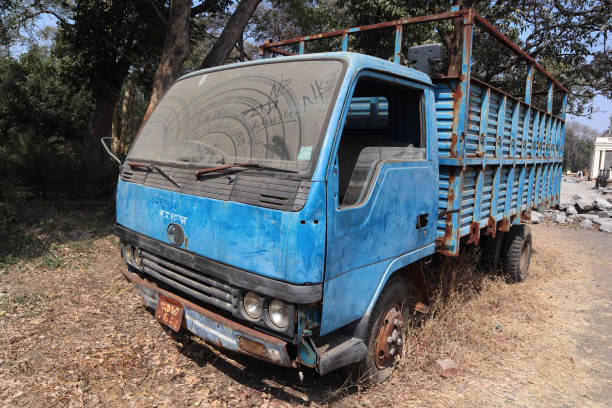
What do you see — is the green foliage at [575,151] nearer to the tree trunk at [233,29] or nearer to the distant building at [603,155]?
the distant building at [603,155]

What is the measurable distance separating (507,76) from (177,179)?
14121 millimetres

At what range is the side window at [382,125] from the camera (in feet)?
11.3

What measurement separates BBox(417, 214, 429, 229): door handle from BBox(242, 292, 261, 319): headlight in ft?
4.84

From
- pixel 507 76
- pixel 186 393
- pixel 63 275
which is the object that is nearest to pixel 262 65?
pixel 186 393

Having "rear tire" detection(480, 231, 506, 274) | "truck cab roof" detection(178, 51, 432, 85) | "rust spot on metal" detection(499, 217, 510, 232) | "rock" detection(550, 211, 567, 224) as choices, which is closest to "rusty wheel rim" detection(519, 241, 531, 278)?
"rear tire" detection(480, 231, 506, 274)

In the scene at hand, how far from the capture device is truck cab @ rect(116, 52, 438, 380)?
243cm

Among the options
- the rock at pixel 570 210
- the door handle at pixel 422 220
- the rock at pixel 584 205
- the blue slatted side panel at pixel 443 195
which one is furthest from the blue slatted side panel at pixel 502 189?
the rock at pixel 584 205

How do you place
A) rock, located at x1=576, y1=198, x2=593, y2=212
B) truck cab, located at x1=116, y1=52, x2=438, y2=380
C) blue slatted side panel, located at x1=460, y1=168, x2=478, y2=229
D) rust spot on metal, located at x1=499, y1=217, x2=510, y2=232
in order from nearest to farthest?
truck cab, located at x1=116, y1=52, x2=438, y2=380 < blue slatted side panel, located at x1=460, y1=168, x2=478, y2=229 < rust spot on metal, located at x1=499, y1=217, x2=510, y2=232 < rock, located at x1=576, y1=198, x2=593, y2=212

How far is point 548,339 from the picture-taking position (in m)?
4.39

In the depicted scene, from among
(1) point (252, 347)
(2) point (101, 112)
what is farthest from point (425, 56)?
(2) point (101, 112)

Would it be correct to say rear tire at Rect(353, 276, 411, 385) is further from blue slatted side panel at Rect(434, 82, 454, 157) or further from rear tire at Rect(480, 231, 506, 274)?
rear tire at Rect(480, 231, 506, 274)

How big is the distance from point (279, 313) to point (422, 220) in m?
1.50

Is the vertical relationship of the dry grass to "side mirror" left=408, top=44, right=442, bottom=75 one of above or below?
below

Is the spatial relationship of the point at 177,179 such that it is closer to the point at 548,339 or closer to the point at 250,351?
the point at 250,351
